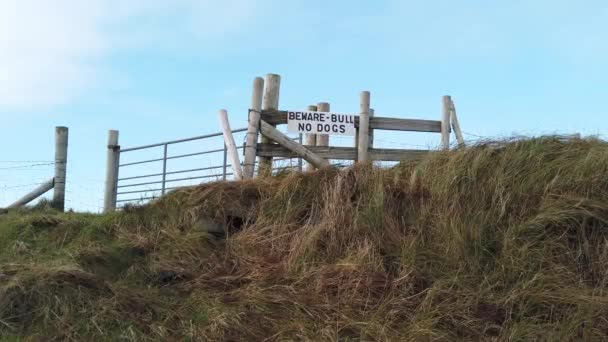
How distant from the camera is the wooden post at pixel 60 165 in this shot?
12109mm

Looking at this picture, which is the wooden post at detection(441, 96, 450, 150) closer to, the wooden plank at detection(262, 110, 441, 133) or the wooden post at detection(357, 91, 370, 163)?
the wooden plank at detection(262, 110, 441, 133)

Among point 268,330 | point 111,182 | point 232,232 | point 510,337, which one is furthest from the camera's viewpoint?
point 111,182

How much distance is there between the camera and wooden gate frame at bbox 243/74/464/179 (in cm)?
1029

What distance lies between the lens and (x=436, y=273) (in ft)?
21.9

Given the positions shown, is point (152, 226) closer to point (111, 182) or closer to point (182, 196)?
point (182, 196)

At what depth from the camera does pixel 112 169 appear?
13039 mm

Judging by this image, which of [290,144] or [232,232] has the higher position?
[290,144]

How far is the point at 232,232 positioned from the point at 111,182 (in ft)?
18.4

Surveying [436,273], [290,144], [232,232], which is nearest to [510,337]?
[436,273]

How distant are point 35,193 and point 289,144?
16.5 ft

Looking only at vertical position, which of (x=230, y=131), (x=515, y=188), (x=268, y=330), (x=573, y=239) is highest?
(x=230, y=131)

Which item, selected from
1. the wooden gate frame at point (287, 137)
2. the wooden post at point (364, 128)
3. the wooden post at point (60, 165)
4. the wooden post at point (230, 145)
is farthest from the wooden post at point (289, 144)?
the wooden post at point (60, 165)

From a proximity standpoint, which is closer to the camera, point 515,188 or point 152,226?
point 515,188

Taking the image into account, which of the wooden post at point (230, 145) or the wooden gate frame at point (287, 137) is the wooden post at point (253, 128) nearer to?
the wooden gate frame at point (287, 137)
